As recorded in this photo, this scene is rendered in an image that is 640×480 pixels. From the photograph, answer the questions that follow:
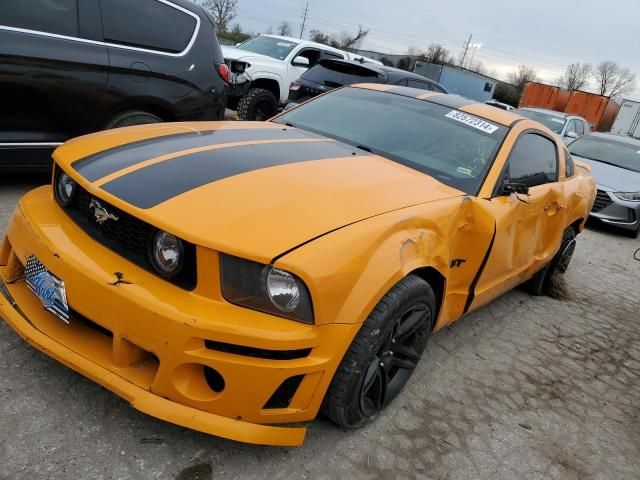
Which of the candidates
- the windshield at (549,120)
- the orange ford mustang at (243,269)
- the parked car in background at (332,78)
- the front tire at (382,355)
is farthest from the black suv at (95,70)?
the windshield at (549,120)

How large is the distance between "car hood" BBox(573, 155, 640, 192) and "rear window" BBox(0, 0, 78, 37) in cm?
714

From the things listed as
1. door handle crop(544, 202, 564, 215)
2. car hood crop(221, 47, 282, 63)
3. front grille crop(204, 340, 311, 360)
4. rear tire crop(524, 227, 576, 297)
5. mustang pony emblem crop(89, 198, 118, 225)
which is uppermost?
car hood crop(221, 47, 282, 63)

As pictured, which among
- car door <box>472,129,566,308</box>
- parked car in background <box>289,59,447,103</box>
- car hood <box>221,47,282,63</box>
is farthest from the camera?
car hood <box>221,47,282,63</box>

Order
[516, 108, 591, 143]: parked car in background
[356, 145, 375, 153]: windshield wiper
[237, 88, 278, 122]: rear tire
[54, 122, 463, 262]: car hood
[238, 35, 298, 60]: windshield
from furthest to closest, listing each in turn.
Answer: [516, 108, 591, 143]: parked car in background
[238, 35, 298, 60]: windshield
[237, 88, 278, 122]: rear tire
[356, 145, 375, 153]: windshield wiper
[54, 122, 463, 262]: car hood

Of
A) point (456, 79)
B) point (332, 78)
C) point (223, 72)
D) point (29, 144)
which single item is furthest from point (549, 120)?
point (456, 79)

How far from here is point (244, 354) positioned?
5.72ft

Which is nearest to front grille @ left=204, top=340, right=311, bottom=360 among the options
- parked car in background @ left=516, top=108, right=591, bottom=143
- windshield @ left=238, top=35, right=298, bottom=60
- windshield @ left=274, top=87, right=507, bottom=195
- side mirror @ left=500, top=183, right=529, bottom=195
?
windshield @ left=274, top=87, right=507, bottom=195

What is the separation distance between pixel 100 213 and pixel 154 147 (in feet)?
1.69

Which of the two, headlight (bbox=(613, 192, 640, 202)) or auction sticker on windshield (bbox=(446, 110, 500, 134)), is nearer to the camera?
auction sticker on windshield (bbox=(446, 110, 500, 134))

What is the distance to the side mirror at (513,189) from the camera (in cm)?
293

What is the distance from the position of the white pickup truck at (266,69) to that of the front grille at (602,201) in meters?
5.17

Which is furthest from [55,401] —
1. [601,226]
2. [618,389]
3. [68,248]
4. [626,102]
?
[626,102]

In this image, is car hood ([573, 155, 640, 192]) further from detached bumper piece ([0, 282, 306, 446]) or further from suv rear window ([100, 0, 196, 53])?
detached bumper piece ([0, 282, 306, 446])

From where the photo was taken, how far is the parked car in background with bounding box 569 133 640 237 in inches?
304
